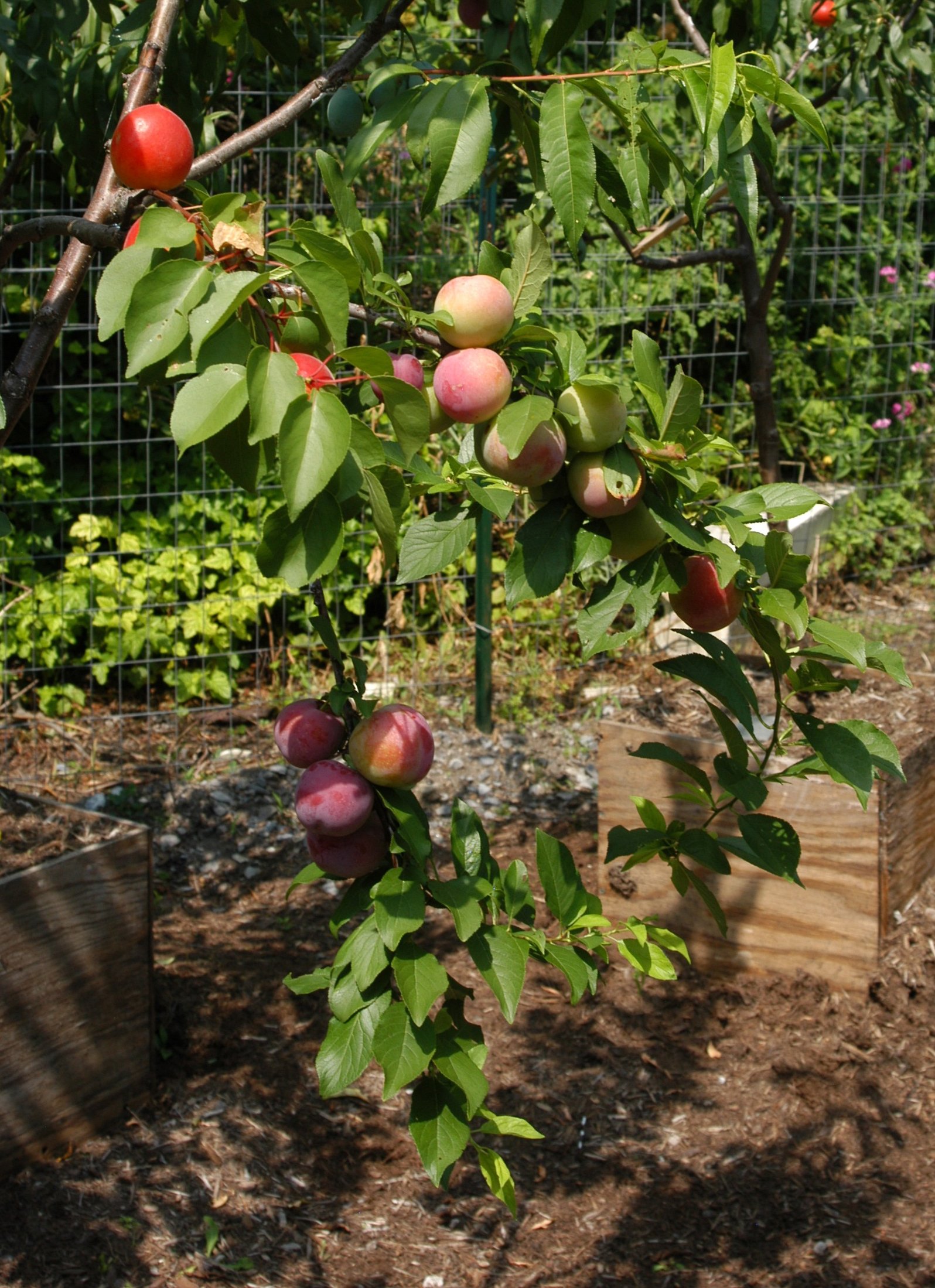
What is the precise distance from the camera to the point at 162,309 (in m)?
0.81

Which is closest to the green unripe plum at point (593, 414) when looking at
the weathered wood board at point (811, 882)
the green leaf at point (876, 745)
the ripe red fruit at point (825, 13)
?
the green leaf at point (876, 745)

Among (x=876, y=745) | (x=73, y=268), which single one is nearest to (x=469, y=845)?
(x=876, y=745)

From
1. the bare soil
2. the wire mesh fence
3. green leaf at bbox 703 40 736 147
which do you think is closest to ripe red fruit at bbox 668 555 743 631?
green leaf at bbox 703 40 736 147

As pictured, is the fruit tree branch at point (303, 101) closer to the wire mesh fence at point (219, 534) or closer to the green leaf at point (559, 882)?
the green leaf at point (559, 882)

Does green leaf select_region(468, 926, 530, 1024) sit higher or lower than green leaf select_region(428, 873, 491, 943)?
lower

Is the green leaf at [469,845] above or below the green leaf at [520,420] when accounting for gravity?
below

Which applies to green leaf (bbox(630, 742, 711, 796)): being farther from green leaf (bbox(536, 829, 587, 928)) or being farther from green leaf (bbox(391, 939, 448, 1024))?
green leaf (bbox(391, 939, 448, 1024))

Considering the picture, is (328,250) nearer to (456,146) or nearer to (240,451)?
(240,451)

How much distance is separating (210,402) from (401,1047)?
21.9 inches

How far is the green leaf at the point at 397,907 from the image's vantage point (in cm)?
101

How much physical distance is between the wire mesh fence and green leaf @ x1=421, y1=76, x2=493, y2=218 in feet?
8.44

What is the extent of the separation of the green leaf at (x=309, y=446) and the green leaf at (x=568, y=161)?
37 centimetres

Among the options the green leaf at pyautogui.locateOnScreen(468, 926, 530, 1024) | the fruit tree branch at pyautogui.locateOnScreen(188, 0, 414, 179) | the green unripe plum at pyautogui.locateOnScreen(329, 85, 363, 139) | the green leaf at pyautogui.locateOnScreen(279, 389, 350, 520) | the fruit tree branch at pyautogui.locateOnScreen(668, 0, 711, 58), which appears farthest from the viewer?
the fruit tree branch at pyautogui.locateOnScreen(668, 0, 711, 58)

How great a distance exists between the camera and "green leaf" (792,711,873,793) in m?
1.04
